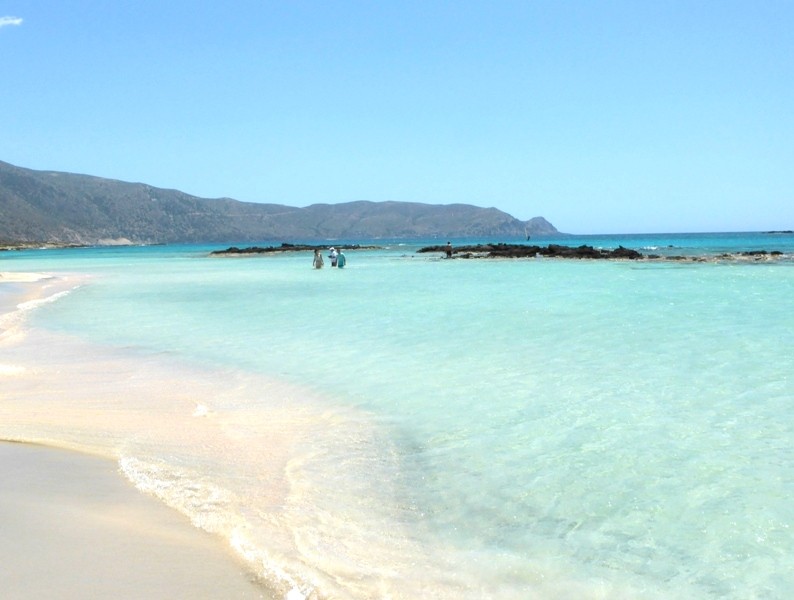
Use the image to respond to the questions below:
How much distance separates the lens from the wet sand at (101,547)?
3281mm

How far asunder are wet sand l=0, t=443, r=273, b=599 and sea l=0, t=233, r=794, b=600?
0.57ft

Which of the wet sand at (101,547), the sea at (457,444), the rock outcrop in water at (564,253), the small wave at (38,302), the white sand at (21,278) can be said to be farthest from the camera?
the rock outcrop in water at (564,253)

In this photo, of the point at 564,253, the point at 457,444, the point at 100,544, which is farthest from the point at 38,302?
the point at 564,253

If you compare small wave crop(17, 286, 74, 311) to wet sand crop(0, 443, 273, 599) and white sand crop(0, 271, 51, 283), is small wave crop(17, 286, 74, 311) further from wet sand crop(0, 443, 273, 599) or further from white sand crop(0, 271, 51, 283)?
wet sand crop(0, 443, 273, 599)

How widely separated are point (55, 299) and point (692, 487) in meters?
21.8

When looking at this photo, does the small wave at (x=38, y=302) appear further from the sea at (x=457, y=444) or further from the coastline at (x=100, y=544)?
the coastline at (x=100, y=544)

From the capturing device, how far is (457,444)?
241 inches

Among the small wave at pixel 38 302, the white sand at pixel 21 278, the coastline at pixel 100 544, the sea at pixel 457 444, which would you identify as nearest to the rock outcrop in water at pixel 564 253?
the white sand at pixel 21 278

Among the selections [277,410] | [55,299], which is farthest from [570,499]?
[55,299]

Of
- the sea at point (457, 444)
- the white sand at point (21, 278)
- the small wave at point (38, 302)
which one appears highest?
the sea at point (457, 444)

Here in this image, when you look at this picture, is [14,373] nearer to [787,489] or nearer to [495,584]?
[495,584]

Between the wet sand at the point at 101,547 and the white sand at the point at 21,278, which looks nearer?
the wet sand at the point at 101,547

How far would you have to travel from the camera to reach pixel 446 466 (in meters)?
5.57

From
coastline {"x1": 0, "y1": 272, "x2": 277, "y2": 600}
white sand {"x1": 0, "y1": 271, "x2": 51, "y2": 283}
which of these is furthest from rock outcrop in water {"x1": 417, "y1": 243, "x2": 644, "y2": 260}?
coastline {"x1": 0, "y1": 272, "x2": 277, "y2": 600}
